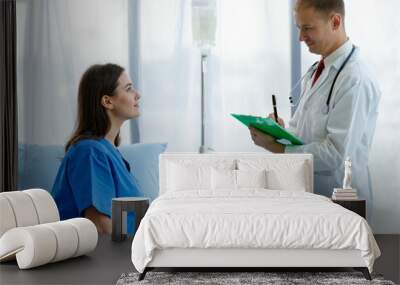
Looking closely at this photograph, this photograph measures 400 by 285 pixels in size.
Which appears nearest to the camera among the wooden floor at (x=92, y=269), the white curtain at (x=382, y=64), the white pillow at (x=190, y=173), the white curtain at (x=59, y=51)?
the wooden floor at (x=92, y=269)

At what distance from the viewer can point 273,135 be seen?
6.92 meters

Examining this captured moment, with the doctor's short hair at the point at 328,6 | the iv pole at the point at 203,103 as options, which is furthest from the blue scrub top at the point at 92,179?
the doctor's short hair at the point at 328,6

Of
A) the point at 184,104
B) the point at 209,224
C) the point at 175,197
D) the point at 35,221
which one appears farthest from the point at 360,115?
the point at 35,221

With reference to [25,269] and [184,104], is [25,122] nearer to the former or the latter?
[184,104]

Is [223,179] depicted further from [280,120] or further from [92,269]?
[92,269]

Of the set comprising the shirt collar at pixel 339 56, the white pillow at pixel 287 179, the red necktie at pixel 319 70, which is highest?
the shirt collar at pixel 339 56

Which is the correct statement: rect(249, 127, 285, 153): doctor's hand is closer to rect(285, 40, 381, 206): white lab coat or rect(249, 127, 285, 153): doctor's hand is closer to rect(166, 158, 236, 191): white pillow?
rect(285, 40, 381, 206): white lab coat

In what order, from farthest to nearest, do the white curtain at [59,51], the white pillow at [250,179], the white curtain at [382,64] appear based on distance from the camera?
the white curtain at [59,51] < the white curtain at [382,64] < the white pillow at [250,179]

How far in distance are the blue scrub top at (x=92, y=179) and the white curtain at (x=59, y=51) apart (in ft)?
1.01

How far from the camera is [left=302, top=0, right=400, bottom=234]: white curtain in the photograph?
6957mm

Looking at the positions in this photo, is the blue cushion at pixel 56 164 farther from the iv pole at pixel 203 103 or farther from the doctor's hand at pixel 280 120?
the doctor's hand at pixel 280 120

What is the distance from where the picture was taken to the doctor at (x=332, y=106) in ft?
22.2

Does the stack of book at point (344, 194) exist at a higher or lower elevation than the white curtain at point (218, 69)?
lower

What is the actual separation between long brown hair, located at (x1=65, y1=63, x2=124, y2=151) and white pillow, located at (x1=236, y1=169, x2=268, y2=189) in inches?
54.7
